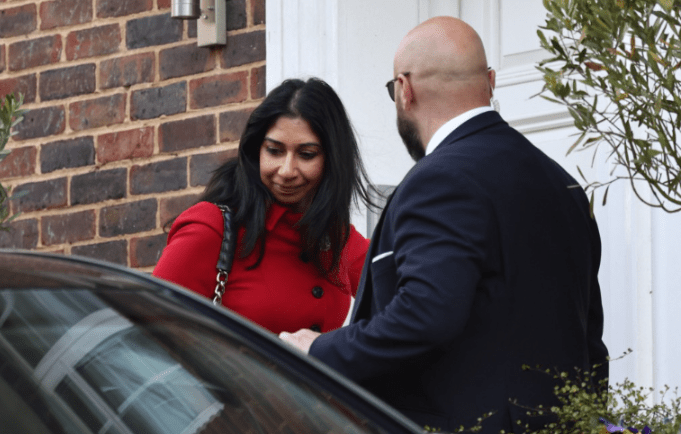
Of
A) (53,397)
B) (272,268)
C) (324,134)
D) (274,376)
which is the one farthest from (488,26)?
(53,397)

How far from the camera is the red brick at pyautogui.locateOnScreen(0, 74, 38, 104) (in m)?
5.25

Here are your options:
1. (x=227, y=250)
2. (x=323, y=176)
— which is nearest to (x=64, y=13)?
(x=323, y=176)

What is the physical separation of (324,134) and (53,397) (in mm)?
2079

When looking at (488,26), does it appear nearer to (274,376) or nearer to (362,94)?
(362,94)

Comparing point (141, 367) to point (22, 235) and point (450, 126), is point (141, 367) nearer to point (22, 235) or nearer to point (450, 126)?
point (450, 126)

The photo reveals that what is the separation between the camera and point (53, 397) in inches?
62.3

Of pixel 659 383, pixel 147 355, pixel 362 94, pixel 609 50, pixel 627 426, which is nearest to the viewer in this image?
pixel 147 355

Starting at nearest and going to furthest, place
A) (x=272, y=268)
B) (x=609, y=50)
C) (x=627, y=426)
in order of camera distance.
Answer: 1. (x=627, y=426)
2. (x=609, y=50)
3. (x=272, y=268)

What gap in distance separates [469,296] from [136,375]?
41.0 inches

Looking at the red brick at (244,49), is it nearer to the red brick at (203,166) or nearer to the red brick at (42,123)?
the red brick at (203,166)

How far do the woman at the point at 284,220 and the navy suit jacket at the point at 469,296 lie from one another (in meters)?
0.59

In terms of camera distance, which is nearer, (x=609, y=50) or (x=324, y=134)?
(x=609, y=50)

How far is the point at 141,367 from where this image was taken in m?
Result: 1.72

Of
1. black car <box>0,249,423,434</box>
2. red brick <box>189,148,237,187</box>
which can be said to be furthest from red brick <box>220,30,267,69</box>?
black car <box>0,249,423,434</box>
